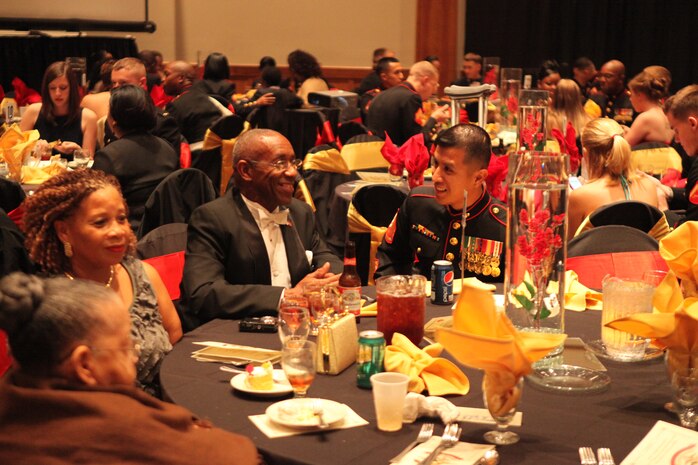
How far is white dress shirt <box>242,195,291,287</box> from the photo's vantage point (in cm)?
348

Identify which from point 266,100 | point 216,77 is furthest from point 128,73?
point 216,77

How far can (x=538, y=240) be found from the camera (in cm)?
235

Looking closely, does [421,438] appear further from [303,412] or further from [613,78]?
[613,78]

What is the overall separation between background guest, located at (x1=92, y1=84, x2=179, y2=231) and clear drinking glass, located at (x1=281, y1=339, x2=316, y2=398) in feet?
10.1

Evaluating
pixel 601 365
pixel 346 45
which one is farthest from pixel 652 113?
pixel 346 45

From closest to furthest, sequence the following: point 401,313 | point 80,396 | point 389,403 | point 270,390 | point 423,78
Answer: point 80,396, point 389,403, point 270,390, point 401,313, point 423,78

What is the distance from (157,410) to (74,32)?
40.3 ft

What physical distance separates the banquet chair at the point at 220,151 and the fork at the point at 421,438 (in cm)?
505

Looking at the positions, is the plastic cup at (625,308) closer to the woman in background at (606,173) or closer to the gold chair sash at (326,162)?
the woman in background at (606,173)

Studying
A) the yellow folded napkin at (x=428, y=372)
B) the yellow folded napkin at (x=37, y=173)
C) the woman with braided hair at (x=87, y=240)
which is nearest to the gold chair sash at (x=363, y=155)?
the yellow folded napkin at (x=37, y=173)

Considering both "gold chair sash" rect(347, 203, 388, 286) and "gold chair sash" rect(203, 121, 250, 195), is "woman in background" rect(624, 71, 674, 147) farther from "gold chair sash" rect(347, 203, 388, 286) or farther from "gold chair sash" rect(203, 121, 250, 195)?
"gold chair sash" rect(347, 203, 388, 286)

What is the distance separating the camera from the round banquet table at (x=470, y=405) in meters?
1.88

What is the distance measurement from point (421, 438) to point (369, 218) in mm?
2682

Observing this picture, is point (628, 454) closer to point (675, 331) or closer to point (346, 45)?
point (675, 331)
